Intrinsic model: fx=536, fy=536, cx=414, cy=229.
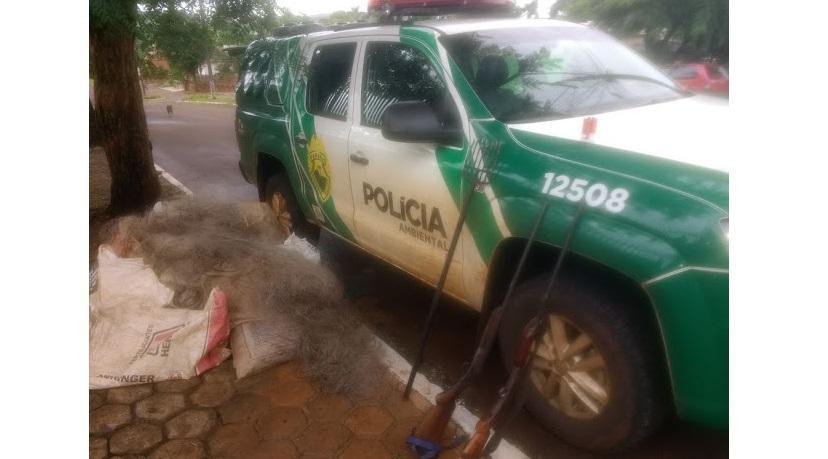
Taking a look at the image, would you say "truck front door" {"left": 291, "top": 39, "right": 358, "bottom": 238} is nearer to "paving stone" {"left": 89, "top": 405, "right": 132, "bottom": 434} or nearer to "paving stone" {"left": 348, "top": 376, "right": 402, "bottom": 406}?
"paving stone" {"left": 348, "top": 376, "right": 402, "bottom": 406}

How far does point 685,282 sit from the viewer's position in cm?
173

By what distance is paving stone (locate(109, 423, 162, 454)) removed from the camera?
2.44 m

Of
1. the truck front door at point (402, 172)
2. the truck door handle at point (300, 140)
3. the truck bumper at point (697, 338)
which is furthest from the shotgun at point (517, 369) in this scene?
the truck door handle at point (300, 140)

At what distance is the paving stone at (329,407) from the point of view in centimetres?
260

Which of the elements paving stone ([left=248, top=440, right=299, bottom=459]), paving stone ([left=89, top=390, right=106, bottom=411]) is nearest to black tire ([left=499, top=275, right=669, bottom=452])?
paving stone ([left=248, top=440, right=299, bottom=459])

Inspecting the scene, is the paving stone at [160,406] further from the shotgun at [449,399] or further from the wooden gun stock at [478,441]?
the wooden gun stock at [478,441]

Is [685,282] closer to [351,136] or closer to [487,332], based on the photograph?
[487,332]

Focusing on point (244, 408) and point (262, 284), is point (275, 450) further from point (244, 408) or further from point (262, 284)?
point (262, 284)

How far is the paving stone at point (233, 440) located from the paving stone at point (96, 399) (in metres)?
0.68

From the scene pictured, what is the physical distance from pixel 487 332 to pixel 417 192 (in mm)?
813

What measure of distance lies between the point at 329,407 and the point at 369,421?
0.23m

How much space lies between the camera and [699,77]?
2727mm
